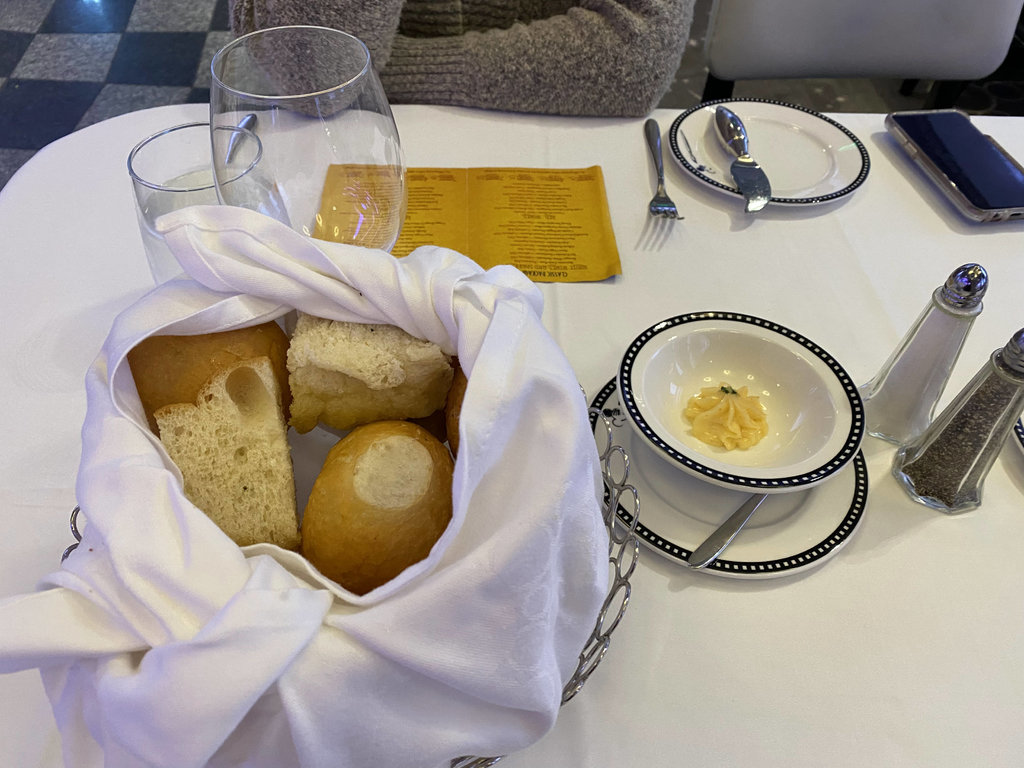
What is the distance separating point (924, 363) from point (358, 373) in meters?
0.42

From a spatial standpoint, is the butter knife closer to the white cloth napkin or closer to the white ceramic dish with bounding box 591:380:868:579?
the white ceramic dish with bounding box 591:380:868:579

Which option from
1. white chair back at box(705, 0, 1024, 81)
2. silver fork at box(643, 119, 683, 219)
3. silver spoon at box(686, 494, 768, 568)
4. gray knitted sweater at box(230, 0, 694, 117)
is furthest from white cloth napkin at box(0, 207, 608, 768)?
white chair back at box(705, 0, 1024, 81)

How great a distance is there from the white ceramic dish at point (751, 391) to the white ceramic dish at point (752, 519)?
29mm

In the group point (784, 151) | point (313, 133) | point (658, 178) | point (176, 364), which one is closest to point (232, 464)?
point (176, 364)

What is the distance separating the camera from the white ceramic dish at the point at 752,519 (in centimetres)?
47

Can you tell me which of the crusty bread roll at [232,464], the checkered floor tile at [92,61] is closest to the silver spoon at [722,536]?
the crusty bread roll at [232,464]

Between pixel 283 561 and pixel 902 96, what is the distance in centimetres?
215

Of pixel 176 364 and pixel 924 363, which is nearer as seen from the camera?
pixel 176 364

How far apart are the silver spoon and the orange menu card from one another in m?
0.29

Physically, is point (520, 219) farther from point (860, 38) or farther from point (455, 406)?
point (860, 38)

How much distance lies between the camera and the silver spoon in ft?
1.53

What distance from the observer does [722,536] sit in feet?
1.56

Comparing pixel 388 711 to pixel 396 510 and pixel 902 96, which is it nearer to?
pixel 396 510

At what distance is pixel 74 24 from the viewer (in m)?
2.10
